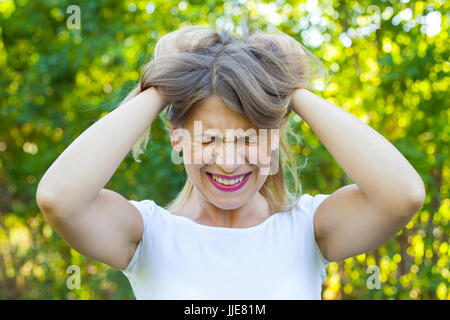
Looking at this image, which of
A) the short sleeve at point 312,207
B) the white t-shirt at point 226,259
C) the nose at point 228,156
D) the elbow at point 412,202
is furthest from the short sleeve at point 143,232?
the elbow at point 412,202

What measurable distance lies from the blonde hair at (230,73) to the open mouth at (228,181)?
15cm

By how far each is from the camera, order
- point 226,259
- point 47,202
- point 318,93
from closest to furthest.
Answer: point 47,202 < point 226,259 < point 318,93

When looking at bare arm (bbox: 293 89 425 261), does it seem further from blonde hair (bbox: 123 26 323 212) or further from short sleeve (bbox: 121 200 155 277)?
short sleeve (bbox: 121 200 155 277)

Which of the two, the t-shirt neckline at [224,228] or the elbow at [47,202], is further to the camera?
the t-shirt neckline at [224,228]

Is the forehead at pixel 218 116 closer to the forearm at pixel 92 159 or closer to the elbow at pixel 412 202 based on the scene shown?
the forearm at pixel 92 159

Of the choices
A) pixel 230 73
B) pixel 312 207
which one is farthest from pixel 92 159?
pixel 312 207

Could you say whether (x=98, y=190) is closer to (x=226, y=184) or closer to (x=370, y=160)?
(x=226, y=184)

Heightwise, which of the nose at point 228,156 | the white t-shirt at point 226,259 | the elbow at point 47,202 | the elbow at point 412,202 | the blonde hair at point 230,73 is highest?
the blonde hair at point 230,73

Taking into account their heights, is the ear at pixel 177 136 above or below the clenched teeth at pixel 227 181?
above

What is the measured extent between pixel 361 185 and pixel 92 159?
674 millimetres

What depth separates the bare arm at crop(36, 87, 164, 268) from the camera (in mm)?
1238

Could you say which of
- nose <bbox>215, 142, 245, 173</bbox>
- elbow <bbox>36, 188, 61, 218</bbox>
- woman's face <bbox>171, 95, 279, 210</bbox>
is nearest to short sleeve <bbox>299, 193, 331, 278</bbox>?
woman's face <bbox>171, 95, 279, 210</bbox>

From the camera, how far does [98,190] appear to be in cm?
128

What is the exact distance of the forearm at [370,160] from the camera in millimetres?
1294
